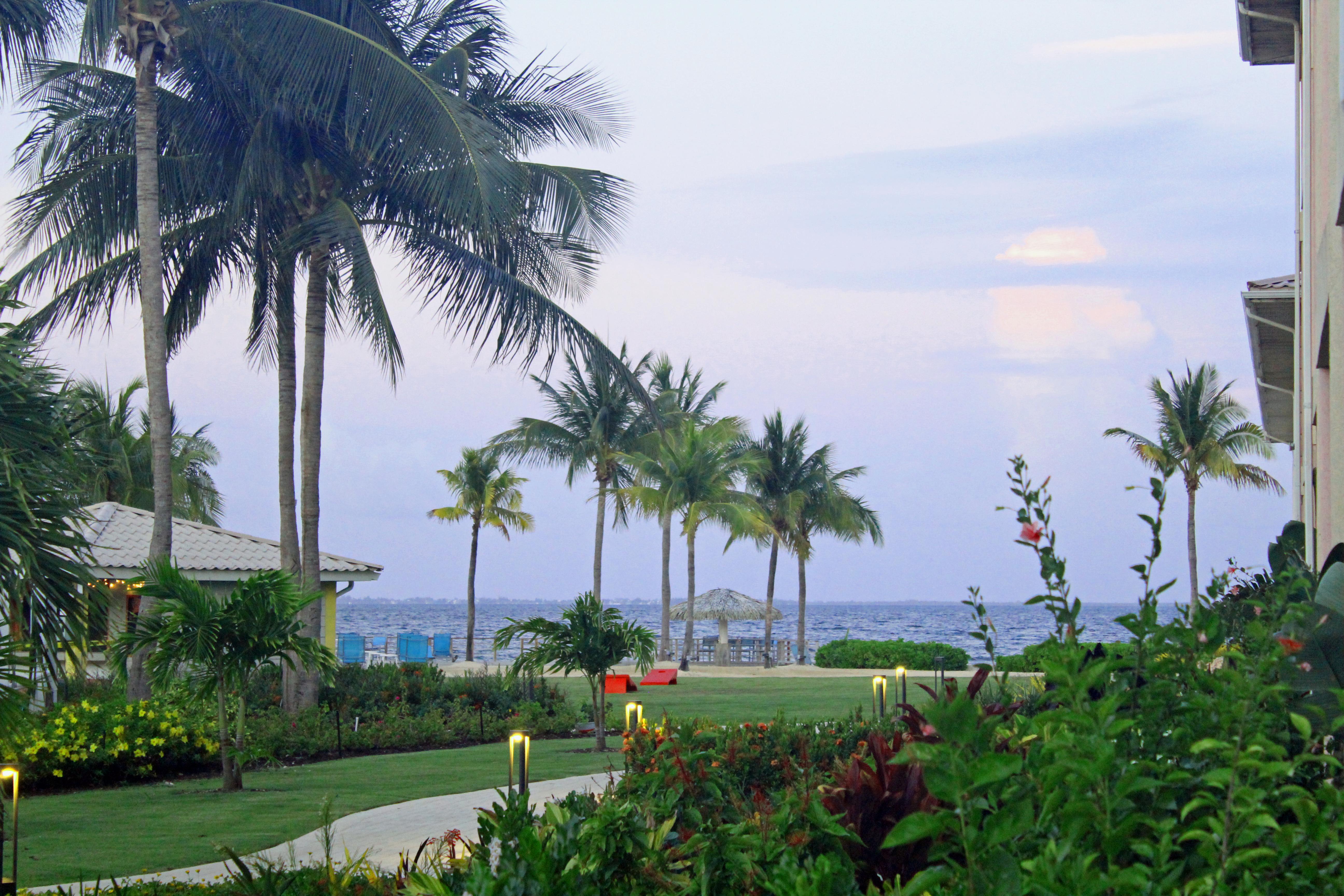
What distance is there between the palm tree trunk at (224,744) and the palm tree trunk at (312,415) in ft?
16.6

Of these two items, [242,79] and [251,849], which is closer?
[251,849]

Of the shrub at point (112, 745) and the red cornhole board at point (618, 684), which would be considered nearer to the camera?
the shrub at point (112, 745)

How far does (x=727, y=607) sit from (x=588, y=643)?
27203mm

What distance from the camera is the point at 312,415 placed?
16766mm

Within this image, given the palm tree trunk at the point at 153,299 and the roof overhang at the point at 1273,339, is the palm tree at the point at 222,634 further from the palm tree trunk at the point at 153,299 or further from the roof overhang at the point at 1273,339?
the roof overhang at the point at 1273,339

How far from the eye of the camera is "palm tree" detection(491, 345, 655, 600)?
33.3m

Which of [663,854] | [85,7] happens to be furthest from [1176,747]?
[85,7]

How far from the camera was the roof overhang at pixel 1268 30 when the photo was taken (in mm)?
11898

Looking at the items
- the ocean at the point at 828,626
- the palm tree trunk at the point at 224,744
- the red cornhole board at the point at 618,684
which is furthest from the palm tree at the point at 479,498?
the palm tree trunk at the point at 224,744

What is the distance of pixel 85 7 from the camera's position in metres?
14.1

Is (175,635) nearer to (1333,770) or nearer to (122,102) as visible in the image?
(122,102)

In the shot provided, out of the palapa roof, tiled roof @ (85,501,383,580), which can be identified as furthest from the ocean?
tiled roof @ (85,501,383,580)

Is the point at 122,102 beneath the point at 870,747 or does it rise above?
above

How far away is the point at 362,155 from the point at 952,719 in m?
16.4
